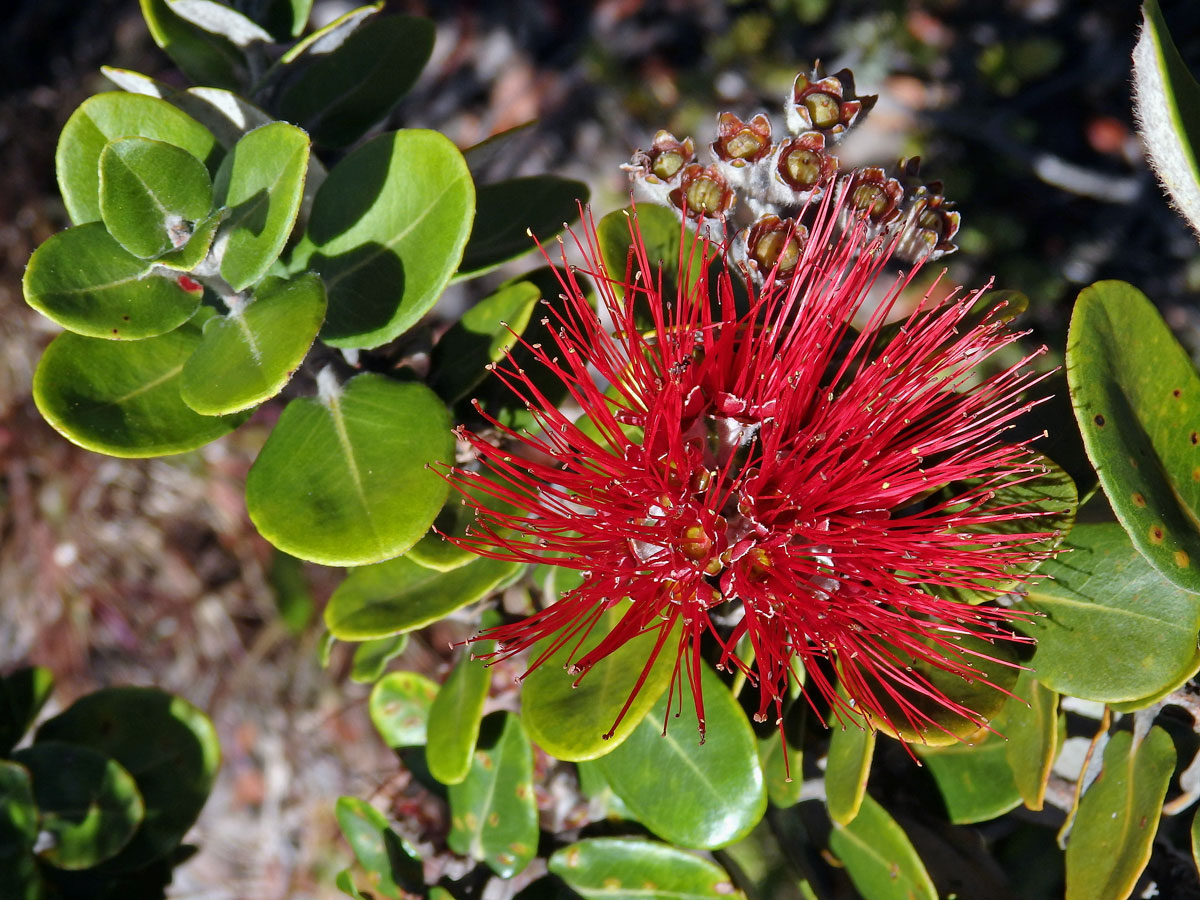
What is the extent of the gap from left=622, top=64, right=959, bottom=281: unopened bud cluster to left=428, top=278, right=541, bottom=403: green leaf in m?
0.20

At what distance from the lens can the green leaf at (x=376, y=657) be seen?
137cm

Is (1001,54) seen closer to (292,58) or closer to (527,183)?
(527,183)

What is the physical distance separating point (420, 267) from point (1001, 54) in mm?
2335

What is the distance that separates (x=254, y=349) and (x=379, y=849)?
75cm

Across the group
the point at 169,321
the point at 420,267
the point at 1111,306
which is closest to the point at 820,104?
the point at 1111,306

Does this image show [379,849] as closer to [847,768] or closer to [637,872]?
[637,872]

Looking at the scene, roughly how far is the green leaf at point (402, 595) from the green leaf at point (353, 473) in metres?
0.17

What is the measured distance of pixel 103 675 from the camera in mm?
3529

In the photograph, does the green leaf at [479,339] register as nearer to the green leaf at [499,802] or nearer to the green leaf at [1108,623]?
the green leaf at [499,802]

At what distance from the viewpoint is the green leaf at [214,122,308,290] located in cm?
93

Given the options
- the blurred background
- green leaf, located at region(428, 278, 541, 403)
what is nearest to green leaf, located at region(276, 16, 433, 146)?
green leaf, located at region(428, 278, 541, 403)

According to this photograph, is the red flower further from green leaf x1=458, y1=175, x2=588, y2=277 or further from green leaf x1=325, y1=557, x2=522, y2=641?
green leaf x1=458, y1=175, x2=588, y2=277

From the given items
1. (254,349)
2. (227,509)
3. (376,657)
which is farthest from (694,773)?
(227,509)

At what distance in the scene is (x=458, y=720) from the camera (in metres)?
1.21
